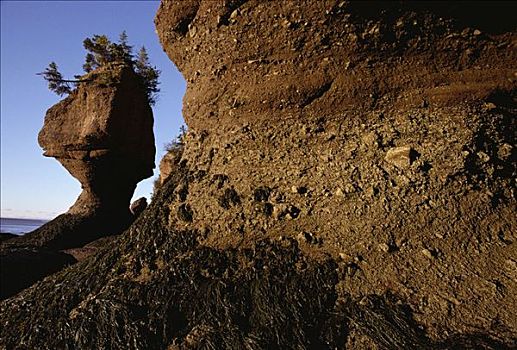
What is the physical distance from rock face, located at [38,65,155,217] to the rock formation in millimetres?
8532

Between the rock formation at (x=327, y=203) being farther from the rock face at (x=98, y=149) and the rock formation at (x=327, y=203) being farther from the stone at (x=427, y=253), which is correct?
the rock face at (x=98, y=149)

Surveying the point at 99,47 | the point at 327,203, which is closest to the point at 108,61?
the point at 99,47

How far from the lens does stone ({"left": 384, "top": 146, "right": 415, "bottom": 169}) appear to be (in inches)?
135

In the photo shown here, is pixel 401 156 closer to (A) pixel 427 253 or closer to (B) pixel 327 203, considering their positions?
(B) pixel 327 203

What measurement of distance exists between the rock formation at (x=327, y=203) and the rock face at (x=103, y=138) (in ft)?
28.0

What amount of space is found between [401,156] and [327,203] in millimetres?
771

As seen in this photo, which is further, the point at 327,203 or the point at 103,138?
the point at 103,138

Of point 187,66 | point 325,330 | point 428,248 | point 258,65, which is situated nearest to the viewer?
point 325,330

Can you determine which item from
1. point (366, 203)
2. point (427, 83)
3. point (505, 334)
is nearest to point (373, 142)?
point (366, 203)

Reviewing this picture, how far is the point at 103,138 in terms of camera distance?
12289 millimetres

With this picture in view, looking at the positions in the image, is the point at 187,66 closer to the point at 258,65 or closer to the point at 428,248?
the point at 258,65

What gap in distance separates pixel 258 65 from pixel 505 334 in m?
3.20

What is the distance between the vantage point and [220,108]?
174 inches

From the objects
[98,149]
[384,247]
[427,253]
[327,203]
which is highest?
[98,149]
